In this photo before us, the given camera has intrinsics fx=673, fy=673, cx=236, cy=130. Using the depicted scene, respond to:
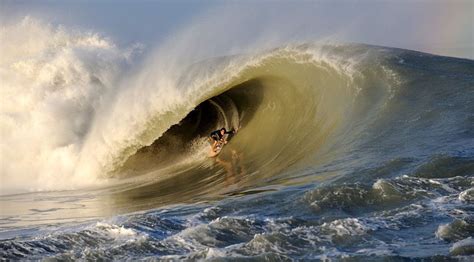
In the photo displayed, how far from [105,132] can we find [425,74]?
721 cm

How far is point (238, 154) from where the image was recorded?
13602 millimetres

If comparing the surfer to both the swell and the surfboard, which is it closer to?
the surfboard

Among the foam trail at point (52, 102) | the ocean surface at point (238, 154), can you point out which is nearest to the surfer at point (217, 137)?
the ocean surface at point (238, 154)

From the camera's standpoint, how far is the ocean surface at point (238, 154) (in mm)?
6352

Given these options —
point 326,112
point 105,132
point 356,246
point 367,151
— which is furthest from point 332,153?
point 105,132

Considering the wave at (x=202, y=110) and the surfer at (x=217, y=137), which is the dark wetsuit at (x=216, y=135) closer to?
the surfer at (x=217, y=137)

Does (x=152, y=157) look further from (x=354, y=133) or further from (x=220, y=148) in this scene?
(x=354, y=133)

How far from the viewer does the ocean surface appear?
20.8ft

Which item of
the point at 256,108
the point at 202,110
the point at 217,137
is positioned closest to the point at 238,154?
the point at 217,137

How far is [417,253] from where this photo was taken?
5.59 meters

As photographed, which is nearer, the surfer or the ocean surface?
the ocean surface

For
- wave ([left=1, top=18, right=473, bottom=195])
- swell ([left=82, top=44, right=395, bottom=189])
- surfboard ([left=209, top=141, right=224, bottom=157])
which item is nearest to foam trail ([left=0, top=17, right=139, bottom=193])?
wave ([left=1, top=18, right=473, bottom=195])

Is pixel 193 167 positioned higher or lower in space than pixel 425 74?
lower

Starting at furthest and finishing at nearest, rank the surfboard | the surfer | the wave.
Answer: the surfer, the surfboard, the wave
